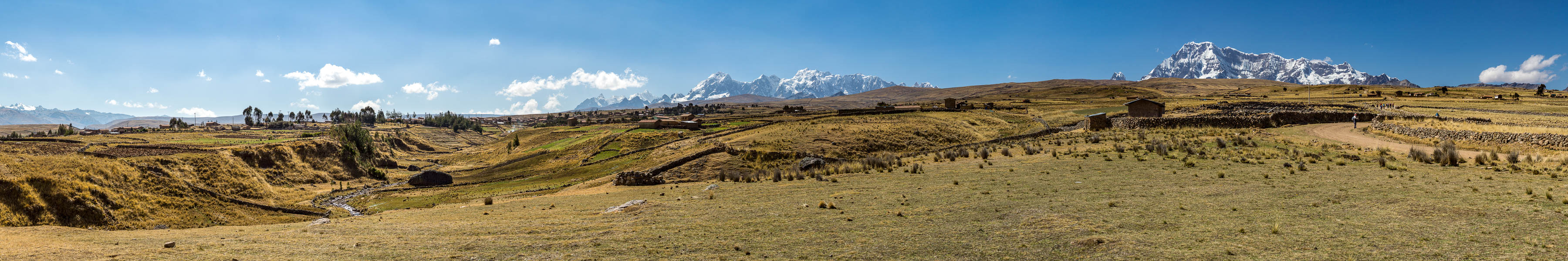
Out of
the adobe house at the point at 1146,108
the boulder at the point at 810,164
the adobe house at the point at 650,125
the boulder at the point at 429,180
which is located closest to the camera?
the boulder at the point at 810,164

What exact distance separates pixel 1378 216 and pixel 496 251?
16999 millimetres

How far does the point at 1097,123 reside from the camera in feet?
157

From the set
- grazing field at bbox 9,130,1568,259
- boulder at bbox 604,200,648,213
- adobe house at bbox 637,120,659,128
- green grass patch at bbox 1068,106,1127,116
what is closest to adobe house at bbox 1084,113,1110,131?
grazing field at bbox 9,130,1568,259

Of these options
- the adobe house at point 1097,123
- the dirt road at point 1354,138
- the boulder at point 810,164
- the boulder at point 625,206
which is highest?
the adobe house at point 1097,123

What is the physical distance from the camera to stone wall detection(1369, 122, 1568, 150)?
2317 cm

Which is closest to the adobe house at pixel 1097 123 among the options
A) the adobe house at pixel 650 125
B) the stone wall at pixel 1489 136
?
the stone wall at pixel 1489 136

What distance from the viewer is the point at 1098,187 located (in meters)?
17.8

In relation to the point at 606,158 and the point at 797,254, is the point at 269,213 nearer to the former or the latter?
the point at 606,158

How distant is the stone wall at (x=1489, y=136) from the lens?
23.2 meters

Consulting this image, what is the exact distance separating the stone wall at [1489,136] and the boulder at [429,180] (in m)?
58.8

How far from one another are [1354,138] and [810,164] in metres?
29.4

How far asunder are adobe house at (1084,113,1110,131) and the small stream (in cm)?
4854

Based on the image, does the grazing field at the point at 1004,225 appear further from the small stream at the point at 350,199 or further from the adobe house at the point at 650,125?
the adobe house at the point at 650,125

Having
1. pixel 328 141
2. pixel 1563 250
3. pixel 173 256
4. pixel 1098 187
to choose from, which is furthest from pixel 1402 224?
pixel 328 141
